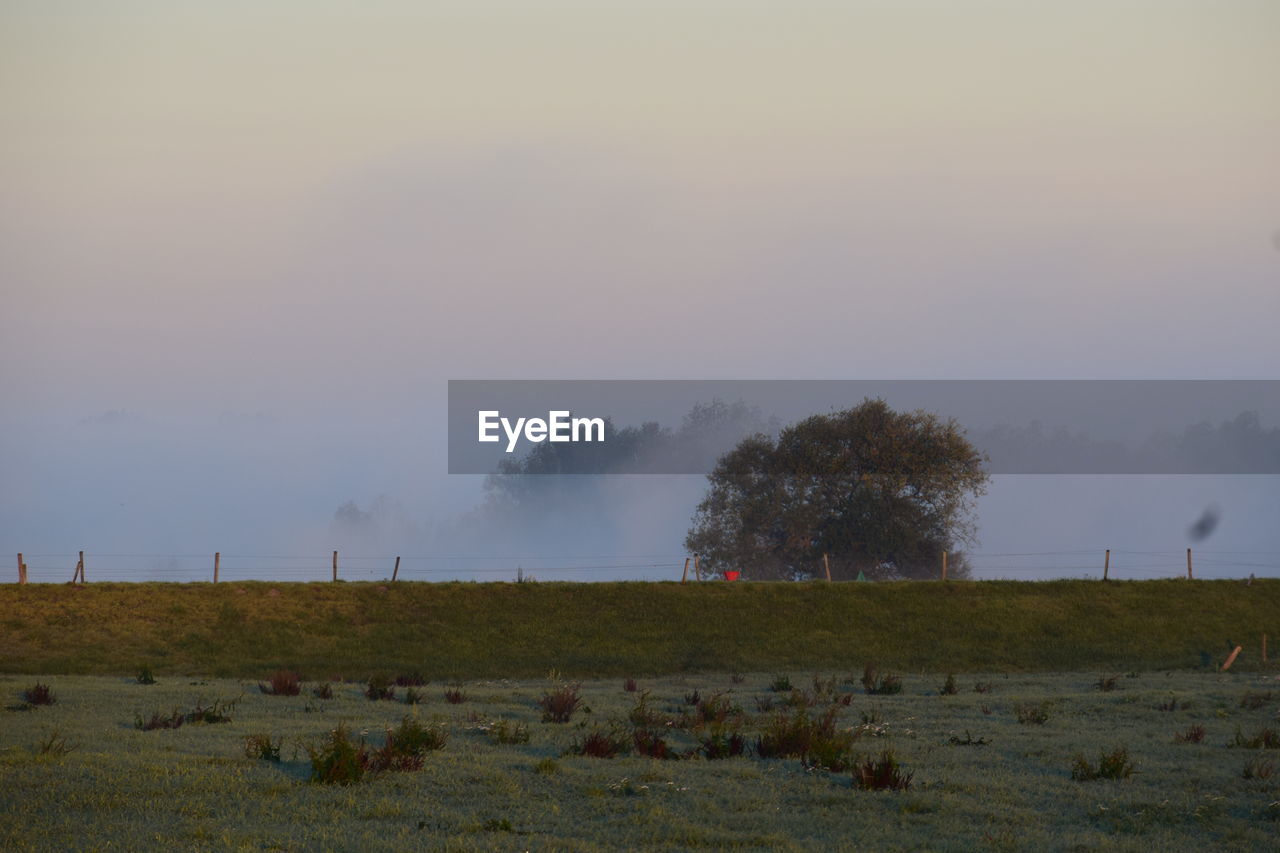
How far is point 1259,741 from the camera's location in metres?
18.3

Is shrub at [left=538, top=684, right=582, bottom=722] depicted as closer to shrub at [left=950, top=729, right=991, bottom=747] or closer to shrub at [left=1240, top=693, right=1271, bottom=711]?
shrub at [left=950, top=729, right=991, bottom=747]

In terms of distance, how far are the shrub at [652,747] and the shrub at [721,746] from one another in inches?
19.4

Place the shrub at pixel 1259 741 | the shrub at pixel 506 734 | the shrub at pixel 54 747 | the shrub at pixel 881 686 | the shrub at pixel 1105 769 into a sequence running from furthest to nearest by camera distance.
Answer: the shrub at pixel 881 686 → the shrub at pixel 1259 741 → the shrub at pixel 506 734 → the shrub at pixel 54 747 → the shrub at pixel 1105 769

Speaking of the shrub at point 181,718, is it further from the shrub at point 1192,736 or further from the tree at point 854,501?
the tree at point 854,501

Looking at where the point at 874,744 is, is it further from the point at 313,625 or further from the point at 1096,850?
the point at 313,625

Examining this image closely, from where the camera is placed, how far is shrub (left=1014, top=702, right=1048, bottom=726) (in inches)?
837

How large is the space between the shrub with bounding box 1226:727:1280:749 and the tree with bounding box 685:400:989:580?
5502 centimetres

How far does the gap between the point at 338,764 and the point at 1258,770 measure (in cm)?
1243

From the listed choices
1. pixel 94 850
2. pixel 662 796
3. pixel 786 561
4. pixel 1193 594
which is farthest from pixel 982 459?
pixel 94 850

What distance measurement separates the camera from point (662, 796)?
1382cm

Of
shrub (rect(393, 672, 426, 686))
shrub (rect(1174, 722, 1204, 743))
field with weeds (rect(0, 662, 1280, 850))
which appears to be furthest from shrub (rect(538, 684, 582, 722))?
shrub (rect(1174, 722, 1204, 743))

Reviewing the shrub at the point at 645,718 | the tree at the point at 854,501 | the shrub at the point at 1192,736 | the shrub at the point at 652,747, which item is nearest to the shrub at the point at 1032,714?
the shrub at the point at 1192,736

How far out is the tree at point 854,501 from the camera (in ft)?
245

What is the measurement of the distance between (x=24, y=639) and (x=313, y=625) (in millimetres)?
10828
